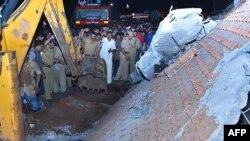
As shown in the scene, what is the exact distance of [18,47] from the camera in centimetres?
680

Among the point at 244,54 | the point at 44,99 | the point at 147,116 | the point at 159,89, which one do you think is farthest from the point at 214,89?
the point at 44,99

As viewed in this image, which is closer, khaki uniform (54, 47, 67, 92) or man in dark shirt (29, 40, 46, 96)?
man in dark shirt (29, 40, 46, 96)

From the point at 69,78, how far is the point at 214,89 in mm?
7948

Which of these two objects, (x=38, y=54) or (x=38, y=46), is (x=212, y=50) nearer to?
(x=38, y=54)

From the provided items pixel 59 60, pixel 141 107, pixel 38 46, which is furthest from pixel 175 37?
pixel 59 60

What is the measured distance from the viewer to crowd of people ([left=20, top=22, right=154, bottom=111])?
884cm

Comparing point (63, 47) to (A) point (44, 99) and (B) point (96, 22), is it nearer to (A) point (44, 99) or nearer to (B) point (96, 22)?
(A) point (44, 99)

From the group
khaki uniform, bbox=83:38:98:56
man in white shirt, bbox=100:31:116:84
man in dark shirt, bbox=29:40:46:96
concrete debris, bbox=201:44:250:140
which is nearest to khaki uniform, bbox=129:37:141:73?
man in white shirt, bbox=100:31:116:84

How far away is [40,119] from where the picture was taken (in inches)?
343

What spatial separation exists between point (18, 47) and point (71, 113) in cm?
284

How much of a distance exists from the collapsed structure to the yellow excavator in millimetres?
1455

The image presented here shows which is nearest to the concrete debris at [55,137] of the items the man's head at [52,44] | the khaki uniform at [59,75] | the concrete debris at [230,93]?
the khaki uniform at [59,75]

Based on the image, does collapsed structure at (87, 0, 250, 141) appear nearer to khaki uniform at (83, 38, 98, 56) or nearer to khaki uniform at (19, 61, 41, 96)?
khaki uniform at (19, 61, 41, 96)

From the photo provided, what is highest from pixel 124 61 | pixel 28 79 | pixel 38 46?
pixel 38 46
